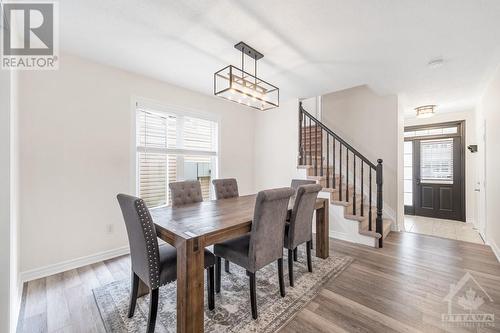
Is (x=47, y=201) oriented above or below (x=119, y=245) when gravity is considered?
above

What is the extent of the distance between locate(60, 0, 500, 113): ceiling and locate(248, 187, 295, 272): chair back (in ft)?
5.04

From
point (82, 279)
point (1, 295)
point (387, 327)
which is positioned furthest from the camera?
point (82, 279)

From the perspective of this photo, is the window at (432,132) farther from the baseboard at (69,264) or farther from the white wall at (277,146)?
the baseboard at (69,264)

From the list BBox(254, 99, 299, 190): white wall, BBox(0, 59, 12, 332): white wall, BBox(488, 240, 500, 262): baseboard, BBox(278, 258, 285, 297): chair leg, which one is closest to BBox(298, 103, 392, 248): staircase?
BBox(254, 99, 299, 190): white wall

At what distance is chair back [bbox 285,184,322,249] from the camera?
2166 mm

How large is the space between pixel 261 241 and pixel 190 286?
64cm

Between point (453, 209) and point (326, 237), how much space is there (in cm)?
403

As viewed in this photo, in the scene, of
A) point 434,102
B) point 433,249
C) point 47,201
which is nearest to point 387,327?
point 433,249

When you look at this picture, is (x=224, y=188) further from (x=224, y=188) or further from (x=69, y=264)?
(x=69, y=264)

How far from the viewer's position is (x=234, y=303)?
6.29ft

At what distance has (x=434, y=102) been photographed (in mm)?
4270

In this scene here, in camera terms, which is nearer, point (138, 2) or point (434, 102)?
point (138, 2)

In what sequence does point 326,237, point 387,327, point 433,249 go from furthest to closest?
point 433,249
point 326,237
point 387,327

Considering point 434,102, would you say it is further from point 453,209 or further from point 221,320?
point 221,320
